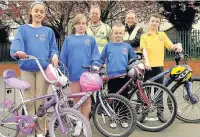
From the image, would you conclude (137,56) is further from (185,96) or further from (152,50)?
(185,96)

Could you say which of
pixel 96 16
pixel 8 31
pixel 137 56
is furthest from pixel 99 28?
pixel 8 31

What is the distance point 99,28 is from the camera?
608cm

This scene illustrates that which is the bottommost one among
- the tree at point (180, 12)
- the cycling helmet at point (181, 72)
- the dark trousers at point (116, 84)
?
the dark trousers at point (116, 84)

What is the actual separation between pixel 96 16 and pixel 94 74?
1370 mm

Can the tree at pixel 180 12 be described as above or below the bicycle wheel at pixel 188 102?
above

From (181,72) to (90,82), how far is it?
5.70ft

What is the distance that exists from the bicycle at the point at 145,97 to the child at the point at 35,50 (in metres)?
1.02

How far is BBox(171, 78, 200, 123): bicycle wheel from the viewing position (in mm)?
6094

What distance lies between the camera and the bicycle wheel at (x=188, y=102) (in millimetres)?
6094

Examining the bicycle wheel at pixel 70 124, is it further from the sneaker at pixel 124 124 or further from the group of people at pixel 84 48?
the sneaker at pixel 124 124

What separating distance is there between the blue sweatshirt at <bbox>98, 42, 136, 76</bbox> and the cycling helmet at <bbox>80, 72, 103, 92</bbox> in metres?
0.80

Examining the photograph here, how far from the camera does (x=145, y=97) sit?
18.6ft

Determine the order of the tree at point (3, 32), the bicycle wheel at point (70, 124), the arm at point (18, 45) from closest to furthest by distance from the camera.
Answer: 1. the bicycle wheel at point (70, 124)
2. the arm at point (18, 45)
3. the tree at point (3, 32)

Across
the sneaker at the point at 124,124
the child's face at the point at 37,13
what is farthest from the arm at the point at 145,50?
the child's face at the point at 37,13
